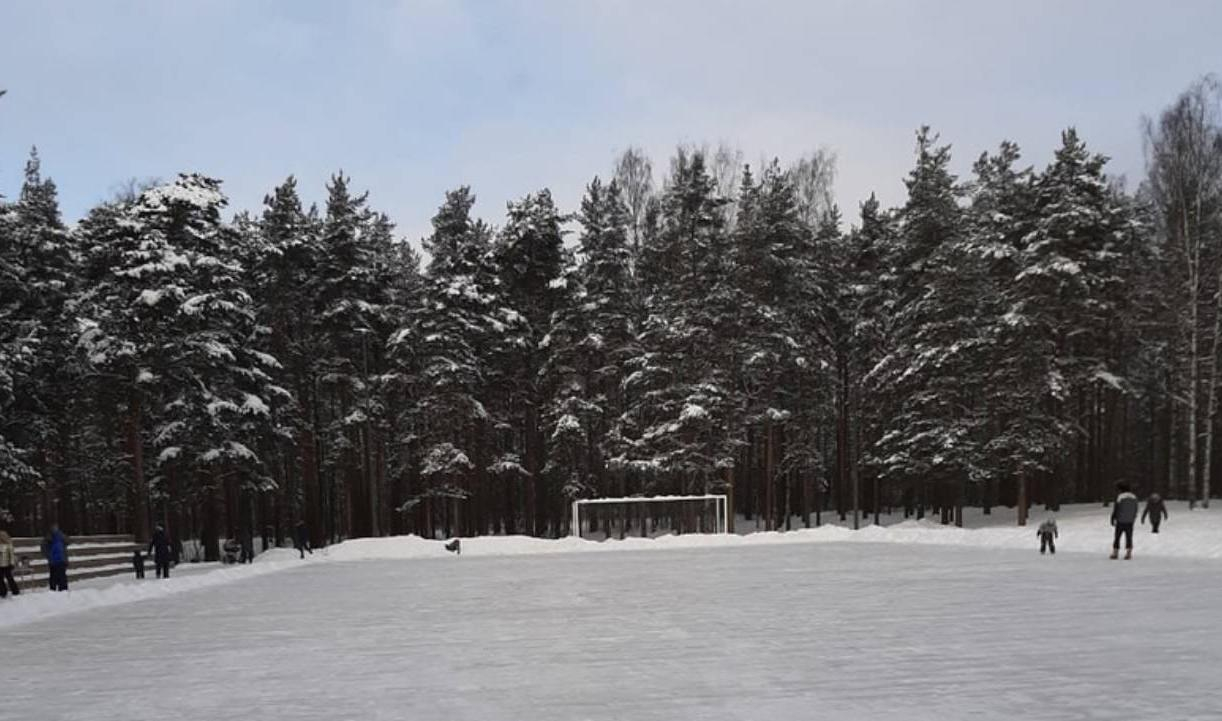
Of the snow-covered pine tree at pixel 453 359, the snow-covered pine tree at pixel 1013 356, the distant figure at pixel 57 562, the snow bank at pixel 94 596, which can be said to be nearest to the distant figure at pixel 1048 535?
the snow-covered pine tree at pixel 1013 356

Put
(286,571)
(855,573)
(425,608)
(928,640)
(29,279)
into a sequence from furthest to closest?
(29,279) < (286,571) < (855,573) < (425,608) < (928,640)

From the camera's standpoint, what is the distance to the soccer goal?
37.5m

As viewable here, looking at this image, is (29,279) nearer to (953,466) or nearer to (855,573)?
(855,573)

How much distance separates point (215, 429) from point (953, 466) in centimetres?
3155

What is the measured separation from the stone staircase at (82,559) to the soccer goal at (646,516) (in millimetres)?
17371

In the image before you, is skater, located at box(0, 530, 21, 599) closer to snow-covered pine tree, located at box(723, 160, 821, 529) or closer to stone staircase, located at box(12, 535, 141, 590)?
stone staircase, located at box(12, 535, 141, 590)

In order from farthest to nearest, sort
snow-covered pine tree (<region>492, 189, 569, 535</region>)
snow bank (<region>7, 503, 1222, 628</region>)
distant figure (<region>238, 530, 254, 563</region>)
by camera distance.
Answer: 1. snow-covered pine tree (<region>492, 189, 569, 535</region>)
2. distant figure (<region>238, 530, 254, 563</region>)
3. snow bank (<region>7, 503, 1222, 628</region>)

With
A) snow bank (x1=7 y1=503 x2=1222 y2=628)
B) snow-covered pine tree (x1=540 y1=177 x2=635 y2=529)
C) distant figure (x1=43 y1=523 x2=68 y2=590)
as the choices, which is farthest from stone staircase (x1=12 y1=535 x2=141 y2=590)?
snow-covered pine tree (x1=540 y1=177 x2=635 y2=529)

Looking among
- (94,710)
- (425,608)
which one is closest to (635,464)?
(425,608)

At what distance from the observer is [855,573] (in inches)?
790

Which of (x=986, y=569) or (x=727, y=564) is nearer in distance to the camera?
(x=986, y=569)

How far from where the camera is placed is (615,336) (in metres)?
45.6

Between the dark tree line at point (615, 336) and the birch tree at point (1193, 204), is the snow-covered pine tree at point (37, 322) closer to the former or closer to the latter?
the dark tree line at point (615, 336)

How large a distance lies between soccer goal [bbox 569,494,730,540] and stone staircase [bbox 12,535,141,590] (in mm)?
17371
